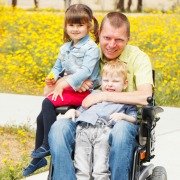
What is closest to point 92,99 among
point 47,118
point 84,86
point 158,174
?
point 84,86

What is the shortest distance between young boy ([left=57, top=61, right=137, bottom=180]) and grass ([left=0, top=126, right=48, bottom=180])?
155cm

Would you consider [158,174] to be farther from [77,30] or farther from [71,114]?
[77,30]

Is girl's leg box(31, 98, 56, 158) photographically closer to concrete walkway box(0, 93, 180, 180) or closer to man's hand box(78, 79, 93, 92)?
man's hand box(78, 79, 93, 92)

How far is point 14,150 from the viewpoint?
6.73m

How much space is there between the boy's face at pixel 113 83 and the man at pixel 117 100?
0.19ft

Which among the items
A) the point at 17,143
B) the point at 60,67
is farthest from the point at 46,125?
the point at 17,143

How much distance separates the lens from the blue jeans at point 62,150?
412 cm

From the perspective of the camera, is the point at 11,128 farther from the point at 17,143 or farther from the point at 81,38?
the point at 81,38

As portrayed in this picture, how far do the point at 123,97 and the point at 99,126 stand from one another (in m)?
0.23

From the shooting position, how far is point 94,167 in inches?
163

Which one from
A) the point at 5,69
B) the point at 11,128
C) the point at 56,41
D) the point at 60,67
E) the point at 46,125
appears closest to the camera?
the point at 46,125

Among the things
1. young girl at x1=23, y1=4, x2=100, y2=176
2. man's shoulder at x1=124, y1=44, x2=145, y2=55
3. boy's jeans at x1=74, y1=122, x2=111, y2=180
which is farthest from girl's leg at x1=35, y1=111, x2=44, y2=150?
man's shoulder at x1=124, y1=44, x2=145, y2=55

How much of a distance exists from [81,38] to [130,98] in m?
0.55

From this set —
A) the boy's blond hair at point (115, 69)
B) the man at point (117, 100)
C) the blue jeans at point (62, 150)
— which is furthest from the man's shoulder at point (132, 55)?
the blue jeans at point (62, 150)
